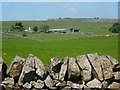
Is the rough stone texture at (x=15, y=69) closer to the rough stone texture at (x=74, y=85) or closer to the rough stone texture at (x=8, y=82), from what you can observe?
the rough stone texture at (x=8, y=82)

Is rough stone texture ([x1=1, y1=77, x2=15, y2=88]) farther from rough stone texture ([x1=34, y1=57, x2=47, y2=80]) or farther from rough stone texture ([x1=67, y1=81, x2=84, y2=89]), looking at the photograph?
rough stone texture ([x1=67, y1=81, x2=84, y2=89])

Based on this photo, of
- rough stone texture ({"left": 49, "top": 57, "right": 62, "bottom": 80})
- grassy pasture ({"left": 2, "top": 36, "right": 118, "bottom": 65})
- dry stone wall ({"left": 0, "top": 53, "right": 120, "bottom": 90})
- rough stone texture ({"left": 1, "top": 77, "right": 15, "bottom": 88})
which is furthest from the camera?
grassy pasture ({"left": 2, "top": 36, "right": 118, "bottom": 65})

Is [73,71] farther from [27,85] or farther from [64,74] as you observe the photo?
[27,85]

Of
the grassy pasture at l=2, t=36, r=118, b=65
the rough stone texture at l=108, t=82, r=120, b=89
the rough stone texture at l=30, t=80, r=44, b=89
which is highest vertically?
the rough stone texture at l=30, t=80, r=44, b=89

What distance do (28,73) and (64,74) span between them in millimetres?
1537

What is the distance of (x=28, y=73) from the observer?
812 centimetres

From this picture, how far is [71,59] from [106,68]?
155 centimetres

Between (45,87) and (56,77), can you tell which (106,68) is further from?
(45,87)

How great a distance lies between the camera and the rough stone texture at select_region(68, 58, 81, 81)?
8028 millimetres

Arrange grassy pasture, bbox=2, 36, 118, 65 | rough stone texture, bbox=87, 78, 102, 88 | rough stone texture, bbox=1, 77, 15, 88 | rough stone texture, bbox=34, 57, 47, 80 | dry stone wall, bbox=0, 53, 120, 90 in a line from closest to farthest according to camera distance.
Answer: rough stone texture, bbox=87, 78, 102, 88
dry stone wall, bbox=0, 53, 120, 90
rough stone texture, bbox=1, 77, 15, 88
rough stone texture, bbox=34, 57, 47, 80
grassy pasture, bbox=2, 36, 118, 65

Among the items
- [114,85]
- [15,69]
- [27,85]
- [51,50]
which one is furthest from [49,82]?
[51,50]

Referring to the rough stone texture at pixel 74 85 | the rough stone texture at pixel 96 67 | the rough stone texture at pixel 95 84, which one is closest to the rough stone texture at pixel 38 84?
the rough stone texture at pixel 74 85

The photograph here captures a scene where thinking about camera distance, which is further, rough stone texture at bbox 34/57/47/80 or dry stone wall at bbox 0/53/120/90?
rough stone texture at bbox 34/57/47/80

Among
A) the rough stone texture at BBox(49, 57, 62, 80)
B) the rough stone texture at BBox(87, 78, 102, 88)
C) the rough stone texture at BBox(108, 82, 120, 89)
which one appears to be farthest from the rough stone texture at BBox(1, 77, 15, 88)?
the rough stone texture at BBox(108, 82, 120, 89)
